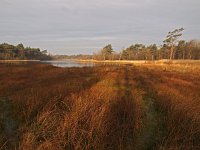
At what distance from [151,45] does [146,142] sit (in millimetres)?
97511

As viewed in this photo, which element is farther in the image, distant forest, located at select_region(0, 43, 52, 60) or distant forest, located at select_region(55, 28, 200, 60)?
distant forest, located at select_region(0, 43, 52, 60)

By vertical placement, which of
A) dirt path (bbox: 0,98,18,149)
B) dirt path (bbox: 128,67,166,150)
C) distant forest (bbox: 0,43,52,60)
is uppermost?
distant forest (bbox: 0,43,52,60)

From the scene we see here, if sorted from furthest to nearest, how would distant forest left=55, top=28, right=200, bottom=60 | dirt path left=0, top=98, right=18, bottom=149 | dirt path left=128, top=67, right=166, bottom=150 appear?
distant forest left=55, top=28, right=200, bottom=60 < dirt path left=128, top=67, right=166, bottom=150 < dirt path left=0, top=98, right=18, bottom=149

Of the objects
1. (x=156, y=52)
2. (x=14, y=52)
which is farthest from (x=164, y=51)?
(x=14, y=52)

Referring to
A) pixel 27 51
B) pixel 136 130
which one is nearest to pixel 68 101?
pixel 136 130

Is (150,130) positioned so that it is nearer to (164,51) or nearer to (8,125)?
(8,125)

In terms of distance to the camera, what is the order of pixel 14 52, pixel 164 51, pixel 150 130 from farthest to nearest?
pixel 14 52, pixel 164 51, pixel 150 130

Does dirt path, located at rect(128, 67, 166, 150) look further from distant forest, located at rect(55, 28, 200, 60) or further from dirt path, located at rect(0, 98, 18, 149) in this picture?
distant forest, located at rect(55, 28, 200, 60)

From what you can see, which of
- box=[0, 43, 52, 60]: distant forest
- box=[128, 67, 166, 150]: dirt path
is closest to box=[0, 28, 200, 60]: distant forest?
box=[0, 43, 52, 60]: distant forest

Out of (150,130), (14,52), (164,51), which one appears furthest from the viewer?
(14,52)

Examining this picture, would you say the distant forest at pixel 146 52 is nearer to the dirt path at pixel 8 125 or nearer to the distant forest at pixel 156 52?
the distant forest at pixel 156 52

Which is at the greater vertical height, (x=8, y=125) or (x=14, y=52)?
(x=14, y=52)

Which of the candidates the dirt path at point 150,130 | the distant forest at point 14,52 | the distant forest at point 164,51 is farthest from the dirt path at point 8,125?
the distant forest at point 14,52

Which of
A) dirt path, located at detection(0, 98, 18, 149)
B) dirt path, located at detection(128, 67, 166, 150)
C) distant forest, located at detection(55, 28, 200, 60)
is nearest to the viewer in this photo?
dirt path, located at detection(0, 98, 18, 149)
